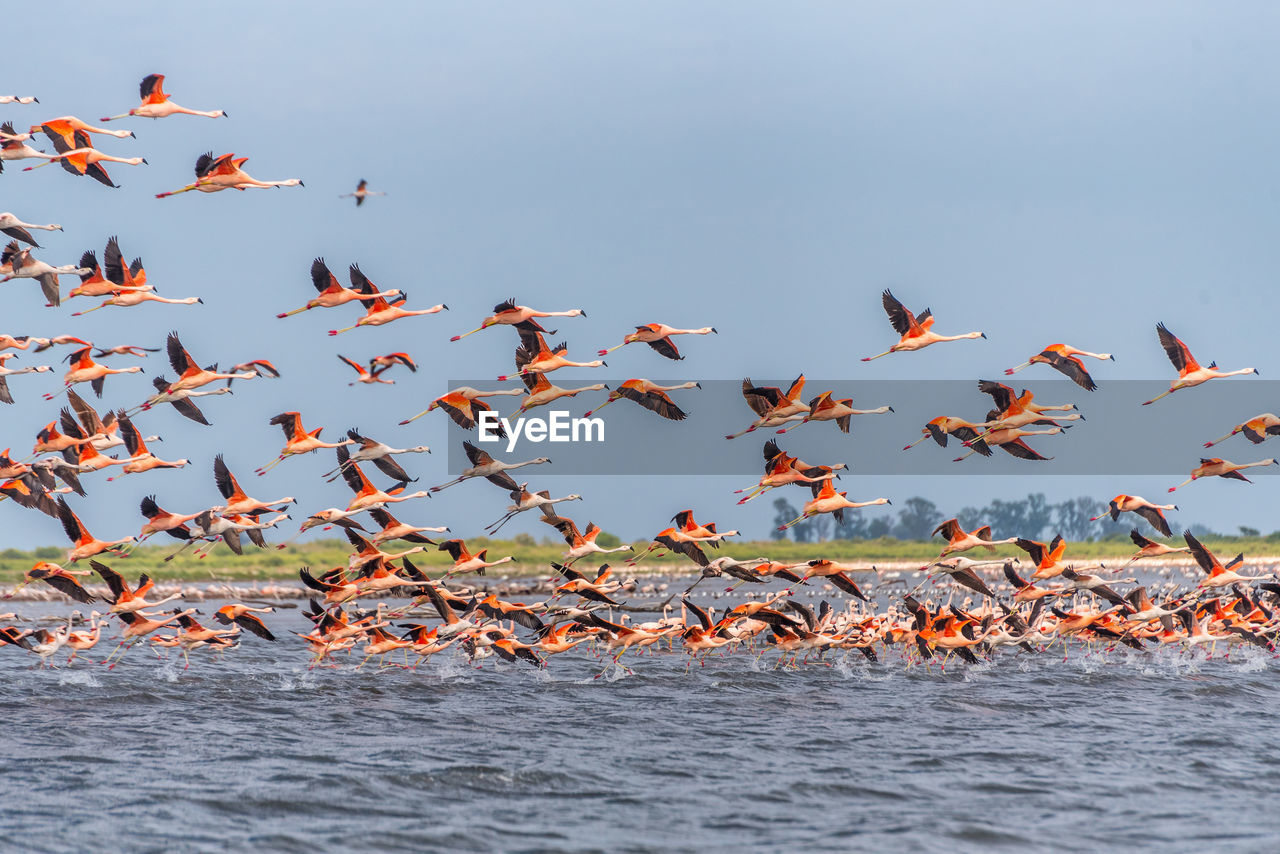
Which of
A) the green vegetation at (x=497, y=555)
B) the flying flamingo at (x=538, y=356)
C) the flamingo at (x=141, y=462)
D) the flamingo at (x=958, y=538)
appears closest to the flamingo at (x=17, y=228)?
the flamingo at (x=141, y=462)

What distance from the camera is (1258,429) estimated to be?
20.7m

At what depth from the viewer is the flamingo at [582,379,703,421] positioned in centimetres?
2208

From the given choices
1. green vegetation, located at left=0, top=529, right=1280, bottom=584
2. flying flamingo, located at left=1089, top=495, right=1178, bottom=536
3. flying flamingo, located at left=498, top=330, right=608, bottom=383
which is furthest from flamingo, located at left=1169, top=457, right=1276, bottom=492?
green vegetation, located at left=0, top=529, right=1280, bottom=584

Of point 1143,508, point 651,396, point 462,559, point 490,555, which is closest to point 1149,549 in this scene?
point 1143,508

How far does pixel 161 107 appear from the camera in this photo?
21938mm

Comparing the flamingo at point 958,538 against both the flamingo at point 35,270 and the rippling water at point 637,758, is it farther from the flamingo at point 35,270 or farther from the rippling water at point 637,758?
the flamingo at point 35,270

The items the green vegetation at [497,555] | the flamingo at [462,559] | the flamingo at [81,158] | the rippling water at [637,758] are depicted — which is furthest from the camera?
the green vegetation at [497,555]

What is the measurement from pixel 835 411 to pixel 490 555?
56.0 metres

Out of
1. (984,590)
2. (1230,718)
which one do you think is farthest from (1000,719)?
(1230,718)

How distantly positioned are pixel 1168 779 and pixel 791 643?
35.1 feet

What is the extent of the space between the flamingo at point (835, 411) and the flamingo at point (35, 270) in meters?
12.1

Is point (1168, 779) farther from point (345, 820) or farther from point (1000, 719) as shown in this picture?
point (345, 820)

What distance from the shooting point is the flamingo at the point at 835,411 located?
22188mm

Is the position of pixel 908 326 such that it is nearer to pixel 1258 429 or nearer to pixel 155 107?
pixel 1258 429
